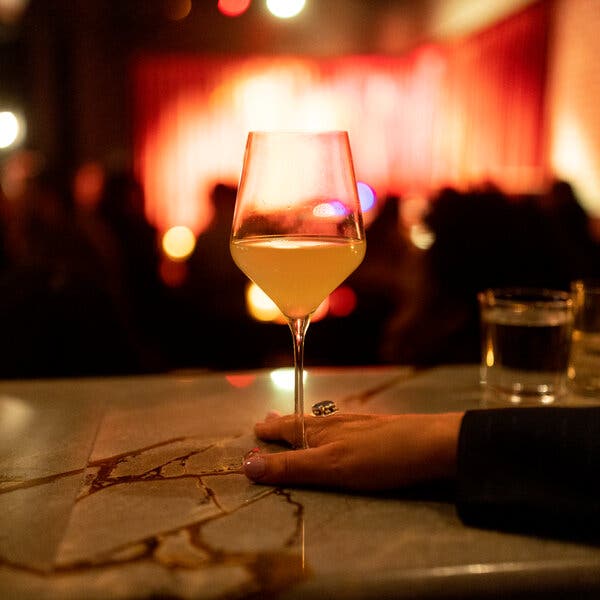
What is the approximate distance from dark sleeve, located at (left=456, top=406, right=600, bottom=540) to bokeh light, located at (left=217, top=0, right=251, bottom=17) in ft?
23.3

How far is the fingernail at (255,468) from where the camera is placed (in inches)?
26.4

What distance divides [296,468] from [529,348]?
Answer: 0.43m

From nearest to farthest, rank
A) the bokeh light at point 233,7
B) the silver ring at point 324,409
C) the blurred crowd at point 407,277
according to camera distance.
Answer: the silver ring at point 324,409 → the blurred crowd at point 407,277 → the bokeh light at point 233,7

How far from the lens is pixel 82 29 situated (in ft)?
24.2

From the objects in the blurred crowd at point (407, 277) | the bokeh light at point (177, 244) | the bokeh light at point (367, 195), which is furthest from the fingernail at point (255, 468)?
the bokeh light at point (367, 195)

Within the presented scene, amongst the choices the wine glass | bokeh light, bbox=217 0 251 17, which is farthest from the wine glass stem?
bokeh light, bbox=217 0 251 17

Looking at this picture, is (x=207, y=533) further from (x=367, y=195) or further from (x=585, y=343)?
(x=367, y=195)

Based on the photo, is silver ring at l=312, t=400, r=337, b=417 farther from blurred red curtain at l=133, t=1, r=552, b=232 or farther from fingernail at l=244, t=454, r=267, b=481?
blurred red curtain at l=133, t=1, r=552, b=232

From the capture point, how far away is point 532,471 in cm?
60

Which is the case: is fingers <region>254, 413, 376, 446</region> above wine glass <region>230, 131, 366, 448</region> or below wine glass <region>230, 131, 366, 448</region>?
below

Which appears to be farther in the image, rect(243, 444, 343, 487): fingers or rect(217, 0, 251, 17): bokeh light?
rect(217, 0, 251, 17): bokeh light

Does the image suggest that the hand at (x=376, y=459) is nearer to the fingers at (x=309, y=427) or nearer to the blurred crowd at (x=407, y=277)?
the fingers at (x=309, y=427)

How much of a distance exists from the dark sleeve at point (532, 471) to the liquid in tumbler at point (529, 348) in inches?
13.3

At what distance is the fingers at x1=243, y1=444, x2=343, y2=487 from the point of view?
2.16ft
